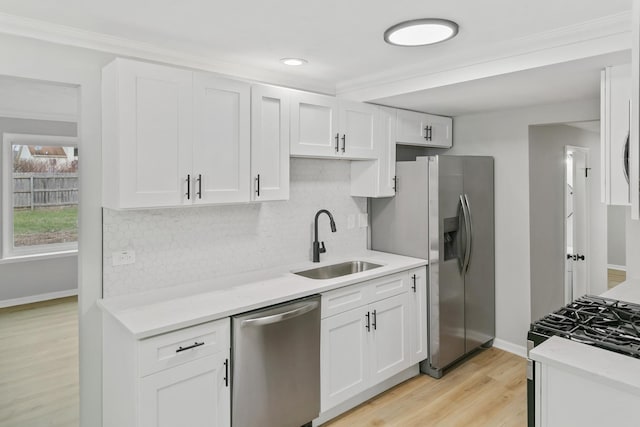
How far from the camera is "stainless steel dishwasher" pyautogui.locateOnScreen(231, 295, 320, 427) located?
2.25 meters

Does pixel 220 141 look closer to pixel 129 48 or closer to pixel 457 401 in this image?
pixel 129 48

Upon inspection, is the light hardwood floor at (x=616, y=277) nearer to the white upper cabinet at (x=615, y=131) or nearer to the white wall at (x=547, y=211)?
the white wall at (x=547, y=211)

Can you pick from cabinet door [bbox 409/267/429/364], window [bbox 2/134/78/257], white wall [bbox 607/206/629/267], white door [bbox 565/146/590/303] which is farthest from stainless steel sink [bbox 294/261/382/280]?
white wall [bbox 607/206/629/267]

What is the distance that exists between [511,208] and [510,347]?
1304 mm

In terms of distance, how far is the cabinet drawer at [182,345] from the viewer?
193 centimetres

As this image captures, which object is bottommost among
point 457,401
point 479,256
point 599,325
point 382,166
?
point 457,401

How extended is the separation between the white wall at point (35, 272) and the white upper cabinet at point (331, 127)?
158 inches

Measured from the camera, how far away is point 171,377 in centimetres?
201

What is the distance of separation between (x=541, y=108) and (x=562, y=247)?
1.51 metres

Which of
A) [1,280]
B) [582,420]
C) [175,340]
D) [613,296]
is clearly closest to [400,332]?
[613,296]

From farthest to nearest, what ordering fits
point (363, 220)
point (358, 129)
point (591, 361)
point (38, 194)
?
point (38, 194)
point (363, 220)
point (358, 129)
point (591, 361)

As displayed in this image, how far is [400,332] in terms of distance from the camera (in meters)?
3.22

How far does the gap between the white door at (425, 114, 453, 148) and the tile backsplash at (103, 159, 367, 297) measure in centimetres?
90

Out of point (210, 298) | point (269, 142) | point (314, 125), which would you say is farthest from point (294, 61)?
point (210, 298)
